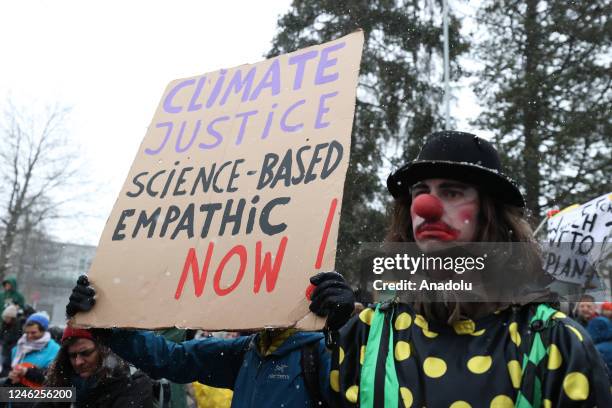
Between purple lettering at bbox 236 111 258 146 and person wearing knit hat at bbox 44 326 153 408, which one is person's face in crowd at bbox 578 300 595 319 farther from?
purple lettering at bbox 236 111 258 146

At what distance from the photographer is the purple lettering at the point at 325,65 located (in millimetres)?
2348

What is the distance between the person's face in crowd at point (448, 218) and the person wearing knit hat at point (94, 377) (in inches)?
80.4

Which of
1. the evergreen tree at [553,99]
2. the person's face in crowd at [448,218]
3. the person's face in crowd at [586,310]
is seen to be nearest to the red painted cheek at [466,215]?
the person's face in crowd at [448,218]

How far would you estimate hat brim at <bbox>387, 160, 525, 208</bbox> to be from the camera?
5.35 feet

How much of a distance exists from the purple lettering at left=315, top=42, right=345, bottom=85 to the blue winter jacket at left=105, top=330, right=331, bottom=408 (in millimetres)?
1002

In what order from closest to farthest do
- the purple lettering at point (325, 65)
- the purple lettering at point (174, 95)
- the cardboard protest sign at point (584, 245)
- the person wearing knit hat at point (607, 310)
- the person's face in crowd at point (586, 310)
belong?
the purple lettering at point (325, 65) < the purple lettering at point (174, 95) < the cardboard protest sign at point (584, 245) < the person wearing knit hat at point (607, 310) < the person's face in crowd at point (586, 310)

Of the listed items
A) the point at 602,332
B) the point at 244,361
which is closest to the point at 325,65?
the point at 244,361

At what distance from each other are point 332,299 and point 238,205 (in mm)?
640

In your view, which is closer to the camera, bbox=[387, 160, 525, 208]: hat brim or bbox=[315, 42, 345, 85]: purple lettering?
bbox=[387, 160, 525, 208]: hat brim

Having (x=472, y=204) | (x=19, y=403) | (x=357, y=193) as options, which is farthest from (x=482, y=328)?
(x=357, y=193)

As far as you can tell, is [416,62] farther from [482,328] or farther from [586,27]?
[482,328]

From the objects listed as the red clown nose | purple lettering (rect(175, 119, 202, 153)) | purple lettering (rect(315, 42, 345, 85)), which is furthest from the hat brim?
purple lettering (rect(175, 119, 202, 153))

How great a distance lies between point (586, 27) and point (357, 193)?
5950 mm

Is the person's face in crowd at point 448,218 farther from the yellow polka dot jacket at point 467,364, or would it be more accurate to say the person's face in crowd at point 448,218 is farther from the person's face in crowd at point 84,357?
the person's face in crowd at point 84,357
